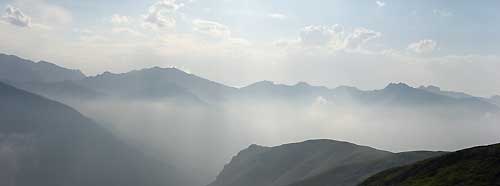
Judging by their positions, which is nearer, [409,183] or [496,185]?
[496,185]

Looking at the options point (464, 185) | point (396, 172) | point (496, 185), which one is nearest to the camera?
point (496, 185)

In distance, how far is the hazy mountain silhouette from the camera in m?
72.5

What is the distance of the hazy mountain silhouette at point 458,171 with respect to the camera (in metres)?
72.5

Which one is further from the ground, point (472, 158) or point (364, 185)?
point (472, 158)

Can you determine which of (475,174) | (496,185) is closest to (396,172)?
(475,174)

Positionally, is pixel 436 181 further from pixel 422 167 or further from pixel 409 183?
pixel 422 167

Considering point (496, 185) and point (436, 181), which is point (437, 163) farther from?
point (496, 185)

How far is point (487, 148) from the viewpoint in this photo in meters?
84.1

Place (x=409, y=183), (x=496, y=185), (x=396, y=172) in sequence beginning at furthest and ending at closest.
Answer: (x=396, y=172), (x=409, y=183), (x=496, y=185)

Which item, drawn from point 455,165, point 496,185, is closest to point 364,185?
point 455,165

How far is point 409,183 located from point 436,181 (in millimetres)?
6147

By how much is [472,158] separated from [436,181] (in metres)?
9.54

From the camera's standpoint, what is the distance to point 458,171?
79.3m

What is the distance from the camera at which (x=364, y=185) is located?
4173 inches
